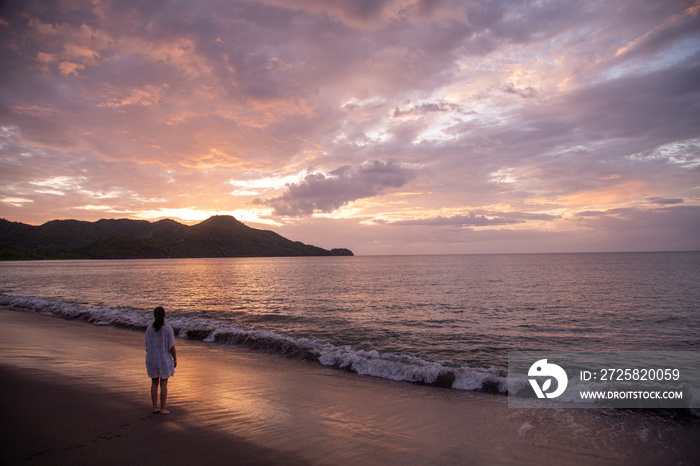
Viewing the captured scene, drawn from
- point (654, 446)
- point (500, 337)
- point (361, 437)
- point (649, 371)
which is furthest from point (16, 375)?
point (649, 371)

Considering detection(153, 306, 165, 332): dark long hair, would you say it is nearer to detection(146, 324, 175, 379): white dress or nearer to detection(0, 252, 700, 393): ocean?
detection(146, 324, 175, 379): white dress

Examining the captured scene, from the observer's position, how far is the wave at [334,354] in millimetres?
11438

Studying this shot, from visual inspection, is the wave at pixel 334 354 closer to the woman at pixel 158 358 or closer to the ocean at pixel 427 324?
the ocean at pixel 427 324

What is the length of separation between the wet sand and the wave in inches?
28.9

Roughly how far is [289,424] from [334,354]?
22.6 feet

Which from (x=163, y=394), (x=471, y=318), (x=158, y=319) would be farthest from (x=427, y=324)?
(x=158, y=319)

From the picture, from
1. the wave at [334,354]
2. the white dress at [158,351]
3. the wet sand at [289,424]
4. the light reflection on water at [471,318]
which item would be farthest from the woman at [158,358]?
the light reflection on water at [471,318]

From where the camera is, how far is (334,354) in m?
14.4

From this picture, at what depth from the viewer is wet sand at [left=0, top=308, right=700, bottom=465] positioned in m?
6.27

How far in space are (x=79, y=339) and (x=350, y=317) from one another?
1535 cm

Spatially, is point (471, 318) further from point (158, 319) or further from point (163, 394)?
point (158, 319)

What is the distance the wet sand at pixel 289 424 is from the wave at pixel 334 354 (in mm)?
735

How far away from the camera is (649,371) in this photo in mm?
12562

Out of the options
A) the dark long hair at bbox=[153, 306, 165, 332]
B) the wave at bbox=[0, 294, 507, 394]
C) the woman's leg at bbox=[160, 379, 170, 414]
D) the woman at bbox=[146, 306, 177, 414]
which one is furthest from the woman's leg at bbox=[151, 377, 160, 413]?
the wave at bbox=[0, 294, 507, 394]
